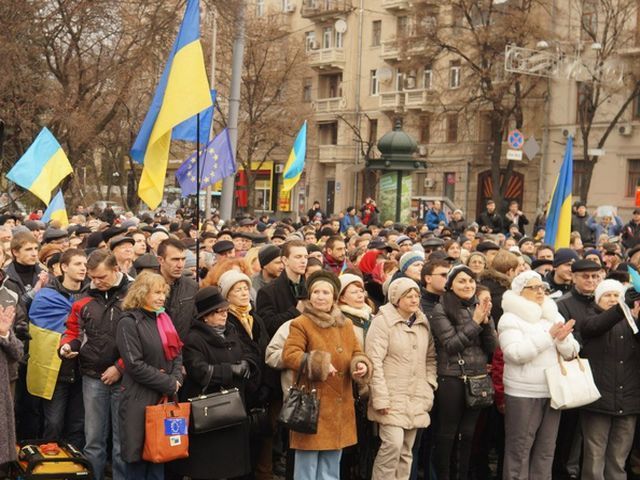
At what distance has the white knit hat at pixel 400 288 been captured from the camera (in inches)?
269

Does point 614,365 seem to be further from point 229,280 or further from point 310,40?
point 310,40

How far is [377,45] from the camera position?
166 ft

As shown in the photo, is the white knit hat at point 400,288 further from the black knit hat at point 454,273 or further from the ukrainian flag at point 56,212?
the ukrainian flag at point 56,212

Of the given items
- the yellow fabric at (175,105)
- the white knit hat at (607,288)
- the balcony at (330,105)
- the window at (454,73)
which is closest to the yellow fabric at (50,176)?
the yellow fabric at (175,105)

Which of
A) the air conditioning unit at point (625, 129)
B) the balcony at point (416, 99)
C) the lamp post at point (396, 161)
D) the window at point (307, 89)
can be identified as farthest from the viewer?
the window at point (307, 89)

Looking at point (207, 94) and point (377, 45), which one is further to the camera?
point (377, 45)

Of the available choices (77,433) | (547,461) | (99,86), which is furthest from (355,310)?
(99,86)

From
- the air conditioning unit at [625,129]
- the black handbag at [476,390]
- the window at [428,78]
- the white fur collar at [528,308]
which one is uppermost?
the window at [428,78]

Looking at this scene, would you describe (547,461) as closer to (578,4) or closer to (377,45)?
(578,4)

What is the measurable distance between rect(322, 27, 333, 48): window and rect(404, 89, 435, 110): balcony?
8.01m

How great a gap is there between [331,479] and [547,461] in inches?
68.8

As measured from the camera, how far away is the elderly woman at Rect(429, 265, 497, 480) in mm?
6922

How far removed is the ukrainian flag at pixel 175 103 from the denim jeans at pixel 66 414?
259 cm

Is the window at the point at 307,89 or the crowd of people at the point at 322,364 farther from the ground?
the window at the point at 307,89
